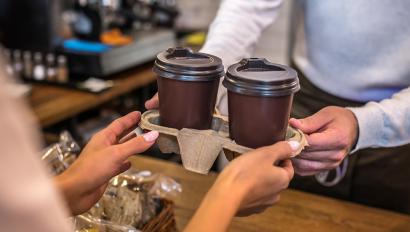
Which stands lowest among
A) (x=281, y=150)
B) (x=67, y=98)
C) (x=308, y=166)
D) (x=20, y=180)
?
(x=67, y=98)

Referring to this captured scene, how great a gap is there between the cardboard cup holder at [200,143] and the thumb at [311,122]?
0.03 metres

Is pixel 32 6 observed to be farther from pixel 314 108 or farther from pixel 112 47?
pixel 314 108

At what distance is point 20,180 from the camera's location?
466 mm

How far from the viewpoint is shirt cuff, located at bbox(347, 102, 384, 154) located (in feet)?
3.44

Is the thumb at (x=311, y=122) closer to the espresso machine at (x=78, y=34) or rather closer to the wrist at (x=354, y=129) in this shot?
the wrist at (x=354, y=129)

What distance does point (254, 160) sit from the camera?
74cm

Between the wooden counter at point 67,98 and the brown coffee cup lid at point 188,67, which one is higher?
the brown coffee cup lid at point 188,67

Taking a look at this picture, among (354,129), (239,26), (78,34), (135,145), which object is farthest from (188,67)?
(78,34)

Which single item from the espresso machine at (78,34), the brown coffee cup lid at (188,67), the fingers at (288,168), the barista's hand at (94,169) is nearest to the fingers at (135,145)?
the barista's hand at (94,169)

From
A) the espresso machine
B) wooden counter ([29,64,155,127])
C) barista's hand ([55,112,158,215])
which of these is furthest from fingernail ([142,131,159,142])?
the espresso machine

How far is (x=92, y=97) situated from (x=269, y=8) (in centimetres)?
92

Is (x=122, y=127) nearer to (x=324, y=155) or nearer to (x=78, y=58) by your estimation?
(x=324, y=155)

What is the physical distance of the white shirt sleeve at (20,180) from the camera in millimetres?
457

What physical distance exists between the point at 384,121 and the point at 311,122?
0.19m
